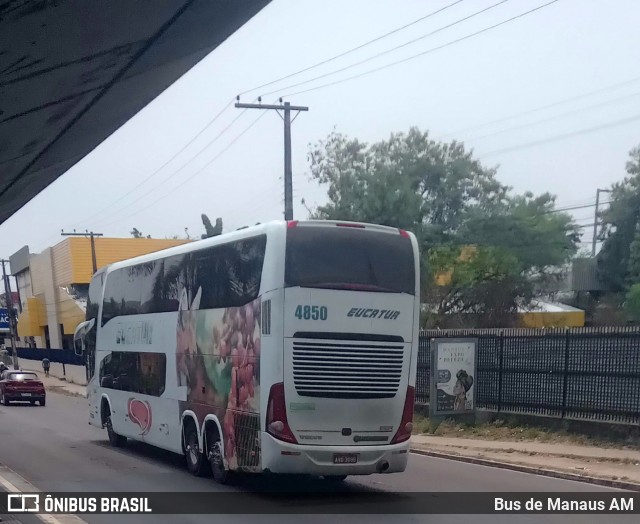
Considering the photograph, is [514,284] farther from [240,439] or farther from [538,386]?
[240,439]

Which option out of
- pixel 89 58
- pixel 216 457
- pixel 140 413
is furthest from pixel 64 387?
pixel 89 58

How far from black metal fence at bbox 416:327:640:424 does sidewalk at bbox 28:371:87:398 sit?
Answer: 29.2 metres

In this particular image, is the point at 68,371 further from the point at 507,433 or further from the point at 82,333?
the point at 507,433

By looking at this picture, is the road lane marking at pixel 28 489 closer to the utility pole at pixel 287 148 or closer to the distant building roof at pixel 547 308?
the utility pole at pixel 287 148

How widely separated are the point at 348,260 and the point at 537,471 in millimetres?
5731

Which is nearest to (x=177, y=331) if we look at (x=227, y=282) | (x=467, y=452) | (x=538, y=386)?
(x=227, y=282)

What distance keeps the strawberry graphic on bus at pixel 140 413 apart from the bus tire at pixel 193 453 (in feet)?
7.00

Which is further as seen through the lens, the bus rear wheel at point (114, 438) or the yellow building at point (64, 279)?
the yellow building at point (64, 279)

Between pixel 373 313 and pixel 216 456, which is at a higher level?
pixel 373 313

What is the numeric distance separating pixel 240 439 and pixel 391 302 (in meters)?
3.10

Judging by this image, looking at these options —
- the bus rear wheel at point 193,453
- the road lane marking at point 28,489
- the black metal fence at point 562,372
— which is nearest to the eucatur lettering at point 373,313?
the bus rear wheel at point 193,453

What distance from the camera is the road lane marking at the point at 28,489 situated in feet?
37.0

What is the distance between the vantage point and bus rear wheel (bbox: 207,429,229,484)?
48.2 feet

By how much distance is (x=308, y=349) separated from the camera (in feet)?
42.3
